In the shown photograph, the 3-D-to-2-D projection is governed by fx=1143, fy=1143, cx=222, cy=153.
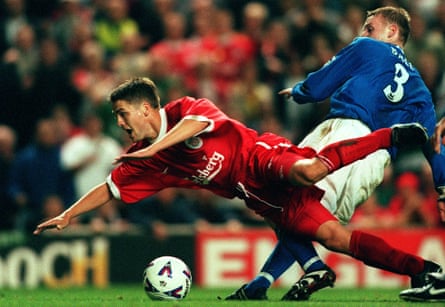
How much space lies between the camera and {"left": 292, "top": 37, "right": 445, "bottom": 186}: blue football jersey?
28.0 ft

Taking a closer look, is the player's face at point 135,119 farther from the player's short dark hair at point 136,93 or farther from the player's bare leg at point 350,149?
the player's bare leg at point 350,149

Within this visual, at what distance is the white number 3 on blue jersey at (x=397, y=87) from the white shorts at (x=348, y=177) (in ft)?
1.01

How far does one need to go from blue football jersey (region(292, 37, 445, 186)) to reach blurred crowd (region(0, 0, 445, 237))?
470 cm

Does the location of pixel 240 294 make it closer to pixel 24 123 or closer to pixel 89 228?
pixel 89 228

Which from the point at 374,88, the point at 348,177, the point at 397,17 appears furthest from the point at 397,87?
the point at 348,177

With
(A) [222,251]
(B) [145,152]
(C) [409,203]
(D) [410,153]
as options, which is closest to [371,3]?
(D) [410,153]

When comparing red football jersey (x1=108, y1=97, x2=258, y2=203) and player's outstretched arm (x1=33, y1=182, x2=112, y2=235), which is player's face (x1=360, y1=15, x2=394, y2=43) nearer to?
red football jersey (x1=108, y1=97, x2=258, y2=203)

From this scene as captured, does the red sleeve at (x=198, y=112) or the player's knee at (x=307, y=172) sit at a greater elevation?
the red sleeve at (x=198, y=112)

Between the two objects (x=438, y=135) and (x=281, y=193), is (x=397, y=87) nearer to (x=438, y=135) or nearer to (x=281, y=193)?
(x=438, y=135)

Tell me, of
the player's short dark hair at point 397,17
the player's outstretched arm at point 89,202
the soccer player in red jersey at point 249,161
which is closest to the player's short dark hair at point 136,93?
the soccer player in red jersey at point 249,161

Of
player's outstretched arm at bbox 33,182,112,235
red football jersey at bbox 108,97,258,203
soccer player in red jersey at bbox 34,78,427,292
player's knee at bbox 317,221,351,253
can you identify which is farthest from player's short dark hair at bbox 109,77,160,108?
player's knee at bbox 317,221,351,253

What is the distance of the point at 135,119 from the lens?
8.25m

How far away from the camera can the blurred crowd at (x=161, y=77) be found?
43.7 ft

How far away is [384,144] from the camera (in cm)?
801
